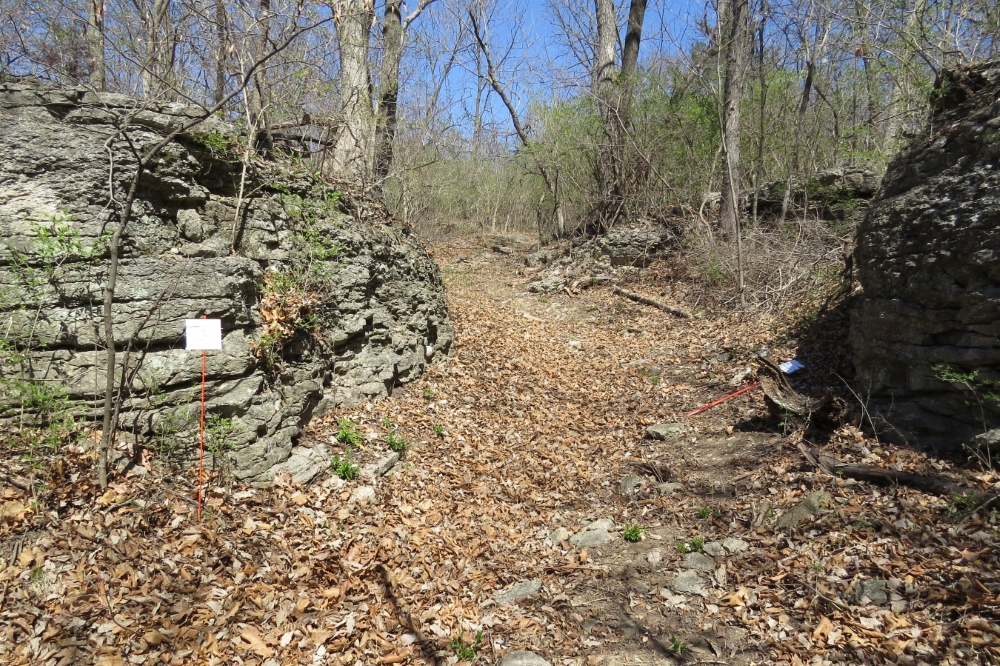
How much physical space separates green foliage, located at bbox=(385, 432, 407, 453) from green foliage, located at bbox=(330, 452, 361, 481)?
1.90ft

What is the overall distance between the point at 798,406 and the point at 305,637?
18.1ft

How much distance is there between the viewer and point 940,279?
17.2ft

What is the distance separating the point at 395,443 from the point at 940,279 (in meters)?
5.97

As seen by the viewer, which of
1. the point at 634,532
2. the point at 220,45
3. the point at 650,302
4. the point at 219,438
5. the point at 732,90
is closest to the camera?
the point at 219,438

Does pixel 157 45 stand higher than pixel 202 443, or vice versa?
pixel 157 45

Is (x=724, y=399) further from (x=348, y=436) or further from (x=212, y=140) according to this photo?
(x=212, y=140)

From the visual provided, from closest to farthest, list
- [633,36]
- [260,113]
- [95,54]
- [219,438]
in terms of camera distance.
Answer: [219,438] < [260,113] < [95,54] < [633,36]

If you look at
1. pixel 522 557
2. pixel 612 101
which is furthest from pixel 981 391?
pixel 612 101

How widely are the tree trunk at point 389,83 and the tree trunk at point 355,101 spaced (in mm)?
543

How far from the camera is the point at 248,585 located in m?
4.11

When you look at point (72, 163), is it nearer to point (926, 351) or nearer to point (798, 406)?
point (798, 406)

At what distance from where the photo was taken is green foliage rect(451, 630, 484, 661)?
3.90m

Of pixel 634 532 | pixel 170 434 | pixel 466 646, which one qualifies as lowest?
pixel 466 646

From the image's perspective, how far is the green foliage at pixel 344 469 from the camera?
5707mm
